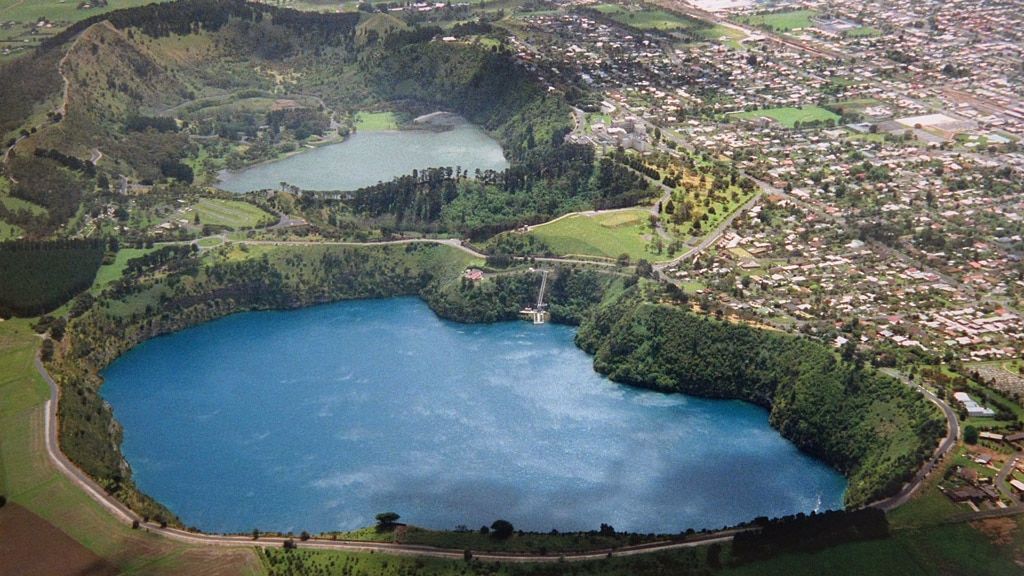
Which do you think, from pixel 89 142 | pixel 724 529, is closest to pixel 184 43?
pixel 89 142

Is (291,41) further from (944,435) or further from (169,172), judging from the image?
(944,435)

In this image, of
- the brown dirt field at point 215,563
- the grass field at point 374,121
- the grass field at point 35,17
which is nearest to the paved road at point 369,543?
the brown dirt field at point 215,563

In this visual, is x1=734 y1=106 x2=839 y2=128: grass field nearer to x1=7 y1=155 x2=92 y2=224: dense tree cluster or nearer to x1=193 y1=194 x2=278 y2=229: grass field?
x1=193 y1=194 x2=278 y2=229: grass field

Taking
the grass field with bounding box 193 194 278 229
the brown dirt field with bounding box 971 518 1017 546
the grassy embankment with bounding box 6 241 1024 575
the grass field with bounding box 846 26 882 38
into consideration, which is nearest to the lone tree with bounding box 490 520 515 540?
the grassy embankment with bounding box 6 241 1024 575

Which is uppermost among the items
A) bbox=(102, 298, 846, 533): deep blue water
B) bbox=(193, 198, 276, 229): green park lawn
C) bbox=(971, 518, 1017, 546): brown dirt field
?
bbox=(193, 198, 276, 229): green park lawn

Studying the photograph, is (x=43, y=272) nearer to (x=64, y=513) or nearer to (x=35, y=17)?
(x=64, y=513)

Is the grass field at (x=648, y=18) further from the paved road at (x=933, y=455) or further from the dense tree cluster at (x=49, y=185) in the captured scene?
the paved road at (x=933, y=455)

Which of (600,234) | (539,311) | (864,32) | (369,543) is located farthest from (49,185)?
(864,32)
